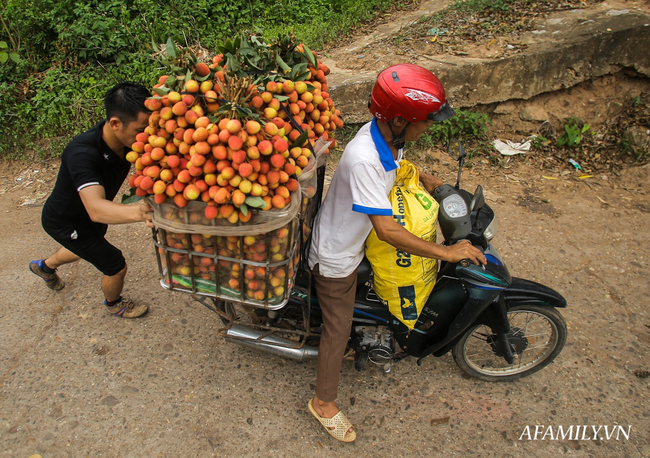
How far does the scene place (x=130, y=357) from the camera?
9.58ft

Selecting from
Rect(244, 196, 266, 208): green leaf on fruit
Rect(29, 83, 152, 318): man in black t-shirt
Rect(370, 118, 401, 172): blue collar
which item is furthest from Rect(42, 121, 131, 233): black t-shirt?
Rect(370, 118, 401, 172): blue collar

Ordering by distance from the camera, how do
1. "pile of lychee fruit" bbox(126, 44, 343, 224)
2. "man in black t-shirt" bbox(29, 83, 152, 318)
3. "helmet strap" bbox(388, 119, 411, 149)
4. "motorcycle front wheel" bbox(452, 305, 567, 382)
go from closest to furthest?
1. "pile of lychee fruit" bbox(126, 44, 343, 224)
2. "helmet strap" bbox(388, 119, 411, 149)
3. "man in black t-shirt" bbox(29, 83, 152, 318)
4. "motorcycle front wheel" bbox(452, 305, 567, 382)

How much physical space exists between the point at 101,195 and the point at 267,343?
130cm

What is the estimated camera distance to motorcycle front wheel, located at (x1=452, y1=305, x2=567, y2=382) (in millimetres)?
2619

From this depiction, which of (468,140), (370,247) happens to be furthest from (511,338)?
(468,140)

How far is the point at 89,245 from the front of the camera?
2.80m

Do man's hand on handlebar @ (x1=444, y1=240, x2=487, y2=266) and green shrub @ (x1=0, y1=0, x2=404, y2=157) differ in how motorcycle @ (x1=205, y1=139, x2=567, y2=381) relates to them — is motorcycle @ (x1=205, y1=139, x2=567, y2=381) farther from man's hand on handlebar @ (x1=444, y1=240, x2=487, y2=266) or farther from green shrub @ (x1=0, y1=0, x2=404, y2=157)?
green shrub @ (x1=0, y1=0, x2=404, y2=157)

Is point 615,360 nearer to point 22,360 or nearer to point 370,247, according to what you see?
point 370,247

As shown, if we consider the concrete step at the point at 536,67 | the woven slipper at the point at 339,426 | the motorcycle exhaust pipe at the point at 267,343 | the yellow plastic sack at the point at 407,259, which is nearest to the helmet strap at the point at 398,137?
the yellow plastic sack at the point at 407,259

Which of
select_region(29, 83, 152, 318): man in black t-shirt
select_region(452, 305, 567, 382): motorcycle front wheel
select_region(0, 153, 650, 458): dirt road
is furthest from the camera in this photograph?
select_region(452, 305, 567, 382): motorcycle front wheel

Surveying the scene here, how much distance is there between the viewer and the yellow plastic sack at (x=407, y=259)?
221 centimetres

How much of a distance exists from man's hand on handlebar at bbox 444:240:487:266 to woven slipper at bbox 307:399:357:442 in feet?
3.77

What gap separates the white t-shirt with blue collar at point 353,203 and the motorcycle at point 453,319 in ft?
0.61

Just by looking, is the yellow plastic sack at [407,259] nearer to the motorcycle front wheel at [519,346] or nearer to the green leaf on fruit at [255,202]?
the motorcycle front wheel at [519,346]
